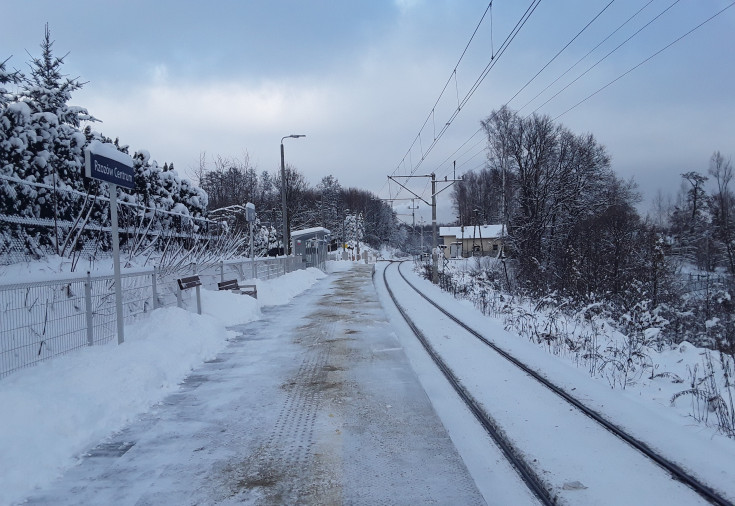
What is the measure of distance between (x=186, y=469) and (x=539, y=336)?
8.03 meters

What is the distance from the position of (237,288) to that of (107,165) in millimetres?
8299

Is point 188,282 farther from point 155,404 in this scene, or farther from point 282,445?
point 282,445

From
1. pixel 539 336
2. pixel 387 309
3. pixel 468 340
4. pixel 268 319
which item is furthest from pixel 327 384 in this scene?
pixel 387 309

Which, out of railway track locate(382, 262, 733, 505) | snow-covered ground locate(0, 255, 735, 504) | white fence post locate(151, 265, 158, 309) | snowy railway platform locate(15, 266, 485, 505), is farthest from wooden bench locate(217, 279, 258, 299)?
railway track locate(382, 262, 733, 505)

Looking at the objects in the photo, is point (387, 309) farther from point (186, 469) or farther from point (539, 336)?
point (186, 469)

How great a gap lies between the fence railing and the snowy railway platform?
5.20 feet

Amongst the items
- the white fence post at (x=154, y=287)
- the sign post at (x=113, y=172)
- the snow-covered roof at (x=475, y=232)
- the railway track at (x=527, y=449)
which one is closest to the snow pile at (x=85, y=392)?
the white fence post at (x=154, y=287)

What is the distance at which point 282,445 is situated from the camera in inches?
178

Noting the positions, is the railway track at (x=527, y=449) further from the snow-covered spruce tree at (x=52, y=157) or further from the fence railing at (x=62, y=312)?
the snow-covered spruce tree at (x=52, y=157)

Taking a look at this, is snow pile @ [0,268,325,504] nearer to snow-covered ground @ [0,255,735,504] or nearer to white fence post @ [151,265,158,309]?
snow-covered ground @ [0,255,735,504]

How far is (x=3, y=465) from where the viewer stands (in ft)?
12.1

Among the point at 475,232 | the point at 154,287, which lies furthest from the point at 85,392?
the point at 475,232

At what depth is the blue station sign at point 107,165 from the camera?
20.8ft

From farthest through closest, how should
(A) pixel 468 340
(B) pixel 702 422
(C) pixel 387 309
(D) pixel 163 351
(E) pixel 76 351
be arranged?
(C) pixel 387 309, (A) pixel 468 340, (D) pixel 163 351, (E) pixel 76 351, (B) pixel 702 422
